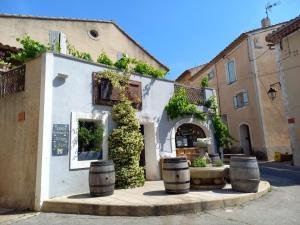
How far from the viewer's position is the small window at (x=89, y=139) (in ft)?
24.7

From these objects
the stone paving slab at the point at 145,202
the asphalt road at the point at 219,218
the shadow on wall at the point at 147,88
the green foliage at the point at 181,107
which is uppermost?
the shadow on wall at the point at 147,88

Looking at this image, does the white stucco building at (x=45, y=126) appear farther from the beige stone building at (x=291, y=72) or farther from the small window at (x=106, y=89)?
the beige stone building at (x=291, y=72)

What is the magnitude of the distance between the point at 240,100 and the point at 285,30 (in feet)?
22.0

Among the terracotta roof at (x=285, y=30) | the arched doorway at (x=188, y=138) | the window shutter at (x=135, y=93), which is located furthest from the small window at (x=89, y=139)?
the terracotta roof at (x=285, y=30)

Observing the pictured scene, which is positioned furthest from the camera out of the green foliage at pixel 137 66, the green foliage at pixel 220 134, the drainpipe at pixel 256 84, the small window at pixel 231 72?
the small window at pixel 231 72

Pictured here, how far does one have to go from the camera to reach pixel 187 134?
35.2 ft

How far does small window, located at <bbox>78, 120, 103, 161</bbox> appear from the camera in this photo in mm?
7520

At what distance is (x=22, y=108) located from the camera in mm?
7266

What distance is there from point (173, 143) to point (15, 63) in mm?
6189

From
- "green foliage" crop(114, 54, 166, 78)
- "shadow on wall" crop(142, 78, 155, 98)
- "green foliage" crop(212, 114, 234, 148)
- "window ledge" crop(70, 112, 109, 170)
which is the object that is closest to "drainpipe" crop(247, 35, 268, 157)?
"green foliage" crop(212, 114, 234, 148)

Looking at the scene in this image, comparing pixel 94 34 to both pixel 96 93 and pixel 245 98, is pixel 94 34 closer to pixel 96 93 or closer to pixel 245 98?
pixel 96 93

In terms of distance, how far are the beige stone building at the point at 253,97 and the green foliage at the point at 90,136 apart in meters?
13.0

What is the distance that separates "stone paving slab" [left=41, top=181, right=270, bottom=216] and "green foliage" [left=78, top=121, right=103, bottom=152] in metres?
1.39

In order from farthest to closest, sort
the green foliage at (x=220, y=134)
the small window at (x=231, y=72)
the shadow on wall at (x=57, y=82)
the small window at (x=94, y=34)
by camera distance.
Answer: the small window at (x=231, y=72) → the small window at (x=94, y=34) → the green foliage at (x=220, y=134) → the shadow on wall at (x=57, y=82)
